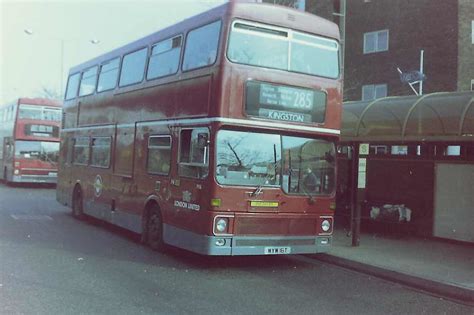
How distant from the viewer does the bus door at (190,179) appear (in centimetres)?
853

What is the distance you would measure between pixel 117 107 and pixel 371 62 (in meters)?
20.3

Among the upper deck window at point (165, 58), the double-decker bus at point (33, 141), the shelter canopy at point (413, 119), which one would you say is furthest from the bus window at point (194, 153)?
the double-decker bus at point (33, 141)

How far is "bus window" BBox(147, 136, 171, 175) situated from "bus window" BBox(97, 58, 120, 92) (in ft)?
9.44

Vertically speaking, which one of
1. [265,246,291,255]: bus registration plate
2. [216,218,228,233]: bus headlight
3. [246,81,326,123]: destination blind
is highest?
[246,81,326,123]: destination blind

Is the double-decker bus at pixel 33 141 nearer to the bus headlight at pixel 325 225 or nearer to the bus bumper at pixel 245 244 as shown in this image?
the bus bumper at pixel 245 244

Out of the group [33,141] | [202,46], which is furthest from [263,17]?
[33,141]

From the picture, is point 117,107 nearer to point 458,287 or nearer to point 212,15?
point 212,15

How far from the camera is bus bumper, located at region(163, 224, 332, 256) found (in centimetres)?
833

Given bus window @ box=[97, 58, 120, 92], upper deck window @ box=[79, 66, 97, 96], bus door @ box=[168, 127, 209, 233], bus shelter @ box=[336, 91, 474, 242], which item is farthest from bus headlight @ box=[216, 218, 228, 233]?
upper deck window @ box=[79, 66, 97, 96]

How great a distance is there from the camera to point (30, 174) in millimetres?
26250

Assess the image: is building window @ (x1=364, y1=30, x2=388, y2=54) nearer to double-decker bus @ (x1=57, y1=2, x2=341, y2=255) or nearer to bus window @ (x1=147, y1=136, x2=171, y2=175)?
double-decker bus @ (x1=57, y1=2, x2=341, y2=255)

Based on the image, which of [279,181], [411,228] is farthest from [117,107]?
[411,228]

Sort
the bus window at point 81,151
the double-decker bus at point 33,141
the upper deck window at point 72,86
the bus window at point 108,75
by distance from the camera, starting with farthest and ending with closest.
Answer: the double-decker bus at point 33,141
the upper deck window at point 72,86
the bus window at point 81,151
the bus window at point 108,75

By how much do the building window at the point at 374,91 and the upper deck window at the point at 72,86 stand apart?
17.3 m
